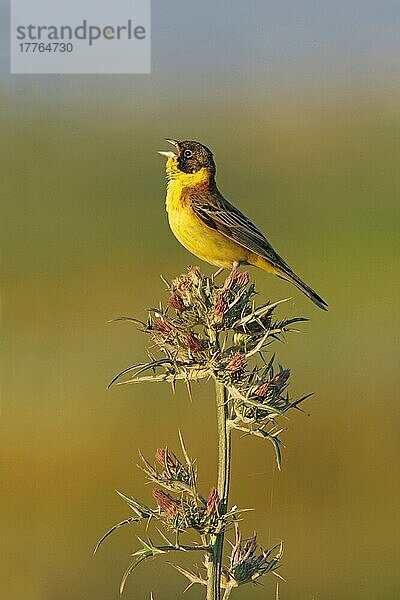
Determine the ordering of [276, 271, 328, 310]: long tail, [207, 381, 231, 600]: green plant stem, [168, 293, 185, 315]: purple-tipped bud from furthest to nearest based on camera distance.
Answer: [276, 271, 328, 310]: long tail < [168, 293, 185, 315]: purple-tipped bud < [207, 381, 231, 600]: green plant stem

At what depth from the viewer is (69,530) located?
16.3ft

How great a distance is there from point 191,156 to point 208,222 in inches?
9.4

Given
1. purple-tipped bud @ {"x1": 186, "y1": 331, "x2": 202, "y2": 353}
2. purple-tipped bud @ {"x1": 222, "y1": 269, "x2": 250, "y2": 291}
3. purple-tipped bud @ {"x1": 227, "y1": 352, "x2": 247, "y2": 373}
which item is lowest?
purple-tipped bud @ {"x1": 227, "y1": 352, "x2": 247, "y2": 373}

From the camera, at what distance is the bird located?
3.45 m

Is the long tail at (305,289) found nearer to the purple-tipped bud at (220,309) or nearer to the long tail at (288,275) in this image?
the long tail at (288,275)

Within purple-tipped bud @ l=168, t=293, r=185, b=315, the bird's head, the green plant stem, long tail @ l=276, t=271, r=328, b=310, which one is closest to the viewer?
the green plant stem

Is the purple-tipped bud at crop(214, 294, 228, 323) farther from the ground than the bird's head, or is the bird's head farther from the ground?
the bird's head

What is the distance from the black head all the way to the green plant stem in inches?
58.1

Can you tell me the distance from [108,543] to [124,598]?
1.43 ft

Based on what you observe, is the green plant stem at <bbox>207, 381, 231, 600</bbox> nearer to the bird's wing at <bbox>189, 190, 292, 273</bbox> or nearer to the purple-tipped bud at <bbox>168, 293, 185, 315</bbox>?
the purple-tipped bud at <bbox>168, 293, 185, 315</bbox>

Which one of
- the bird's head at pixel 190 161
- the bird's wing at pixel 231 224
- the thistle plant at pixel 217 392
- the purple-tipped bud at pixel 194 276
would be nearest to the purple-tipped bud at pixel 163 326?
the thistle plant at pixel 217 392

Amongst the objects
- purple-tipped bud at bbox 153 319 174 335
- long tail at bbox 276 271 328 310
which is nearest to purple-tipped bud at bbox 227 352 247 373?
purple-tipped bud at bbox 153 319 174 335

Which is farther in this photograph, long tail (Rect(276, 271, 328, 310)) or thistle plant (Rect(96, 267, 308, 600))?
long tail (Rect(276, 271, 328, 310))

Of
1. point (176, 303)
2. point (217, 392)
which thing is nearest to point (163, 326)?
point (176, 303)
